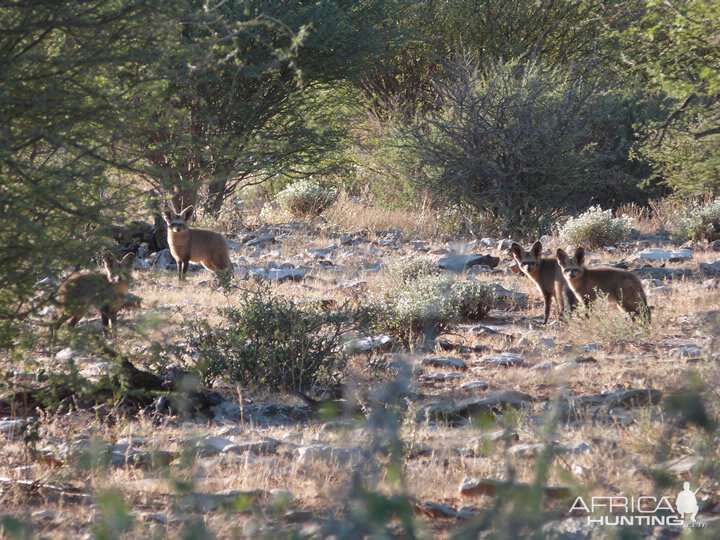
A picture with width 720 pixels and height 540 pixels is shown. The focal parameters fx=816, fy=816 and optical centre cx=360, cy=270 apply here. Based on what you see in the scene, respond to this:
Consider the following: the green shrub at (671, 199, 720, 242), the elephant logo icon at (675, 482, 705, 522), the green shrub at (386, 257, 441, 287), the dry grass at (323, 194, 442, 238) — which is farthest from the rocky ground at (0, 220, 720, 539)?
the dry grass at (323, 194, 442, 238)

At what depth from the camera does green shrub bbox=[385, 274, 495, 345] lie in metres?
8.05

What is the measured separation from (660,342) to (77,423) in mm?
5317

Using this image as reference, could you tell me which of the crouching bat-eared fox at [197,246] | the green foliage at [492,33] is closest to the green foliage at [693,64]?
the crouching bat-eared fox at [197,246]

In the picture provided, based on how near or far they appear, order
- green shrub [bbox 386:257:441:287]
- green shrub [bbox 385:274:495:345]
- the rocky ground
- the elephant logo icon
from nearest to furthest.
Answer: the rocky ground
the elephant logo icon
green shrub [bbox 385:274:495:345]
green shrub [bbox 386:257:441:287]

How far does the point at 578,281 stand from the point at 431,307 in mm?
2049

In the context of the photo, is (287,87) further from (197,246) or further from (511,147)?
(197,246)

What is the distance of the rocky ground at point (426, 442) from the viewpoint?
2768mm

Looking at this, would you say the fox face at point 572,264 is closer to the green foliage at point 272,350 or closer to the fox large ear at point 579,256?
the fox large ear at point 579,256

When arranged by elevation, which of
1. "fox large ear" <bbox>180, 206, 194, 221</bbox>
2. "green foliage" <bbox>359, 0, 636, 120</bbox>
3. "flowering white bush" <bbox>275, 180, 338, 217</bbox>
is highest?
"green foliage" <bbox>359, 0, 636, 120</bbox>

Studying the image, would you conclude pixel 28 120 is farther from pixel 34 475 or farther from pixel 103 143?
pixel 34 475

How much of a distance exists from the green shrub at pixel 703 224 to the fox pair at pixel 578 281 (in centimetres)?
553

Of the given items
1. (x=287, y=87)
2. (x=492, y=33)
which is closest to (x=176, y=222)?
(x=287, y=87)

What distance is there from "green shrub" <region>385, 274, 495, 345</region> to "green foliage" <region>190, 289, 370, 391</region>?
3.57 ft

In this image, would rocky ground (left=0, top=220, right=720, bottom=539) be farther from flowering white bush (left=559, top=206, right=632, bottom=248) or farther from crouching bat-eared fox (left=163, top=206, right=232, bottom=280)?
flowering white bush (left=559, top=206, right=632, bottom=248)
